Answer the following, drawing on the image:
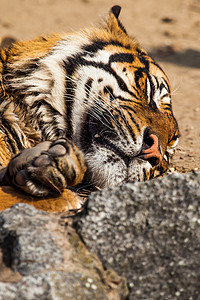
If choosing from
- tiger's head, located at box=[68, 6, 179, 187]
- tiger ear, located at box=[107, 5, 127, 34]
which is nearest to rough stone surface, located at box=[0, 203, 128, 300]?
tiger's head, located at box=[68, 6, 179, 187]

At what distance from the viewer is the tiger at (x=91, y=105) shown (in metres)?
2.90

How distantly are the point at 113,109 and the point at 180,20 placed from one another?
6.03 meters

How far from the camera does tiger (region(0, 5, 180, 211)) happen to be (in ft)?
9.51

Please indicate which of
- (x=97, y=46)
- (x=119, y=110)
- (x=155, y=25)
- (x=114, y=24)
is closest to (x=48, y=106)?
(x=119, y=110)

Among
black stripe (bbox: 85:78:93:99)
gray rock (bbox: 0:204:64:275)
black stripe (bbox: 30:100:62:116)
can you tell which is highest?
black stripe (bbox: 85:78:93:99)

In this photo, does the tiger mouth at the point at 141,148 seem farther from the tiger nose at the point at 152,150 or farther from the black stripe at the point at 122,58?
the black stripe at the point at 122,58

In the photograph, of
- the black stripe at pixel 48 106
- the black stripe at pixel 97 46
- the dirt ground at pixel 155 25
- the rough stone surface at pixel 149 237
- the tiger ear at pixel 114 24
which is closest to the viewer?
the rough stone surface at pixel 149 237

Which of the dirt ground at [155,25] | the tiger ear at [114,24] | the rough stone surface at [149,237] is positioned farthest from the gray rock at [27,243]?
the dirt ground at [155,25]

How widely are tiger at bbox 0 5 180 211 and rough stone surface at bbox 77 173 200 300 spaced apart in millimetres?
846

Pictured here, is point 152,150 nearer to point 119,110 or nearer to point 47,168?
point 119,110

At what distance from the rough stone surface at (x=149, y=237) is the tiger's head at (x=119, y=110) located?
3.10 feet

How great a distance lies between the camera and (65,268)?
1.75m

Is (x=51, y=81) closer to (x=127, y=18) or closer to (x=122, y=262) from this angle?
(x=122, y=262)

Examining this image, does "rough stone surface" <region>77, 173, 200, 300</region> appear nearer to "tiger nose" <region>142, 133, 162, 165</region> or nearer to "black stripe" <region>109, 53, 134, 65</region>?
"tiger nose" <region>142, 133, 162, 165</region>
